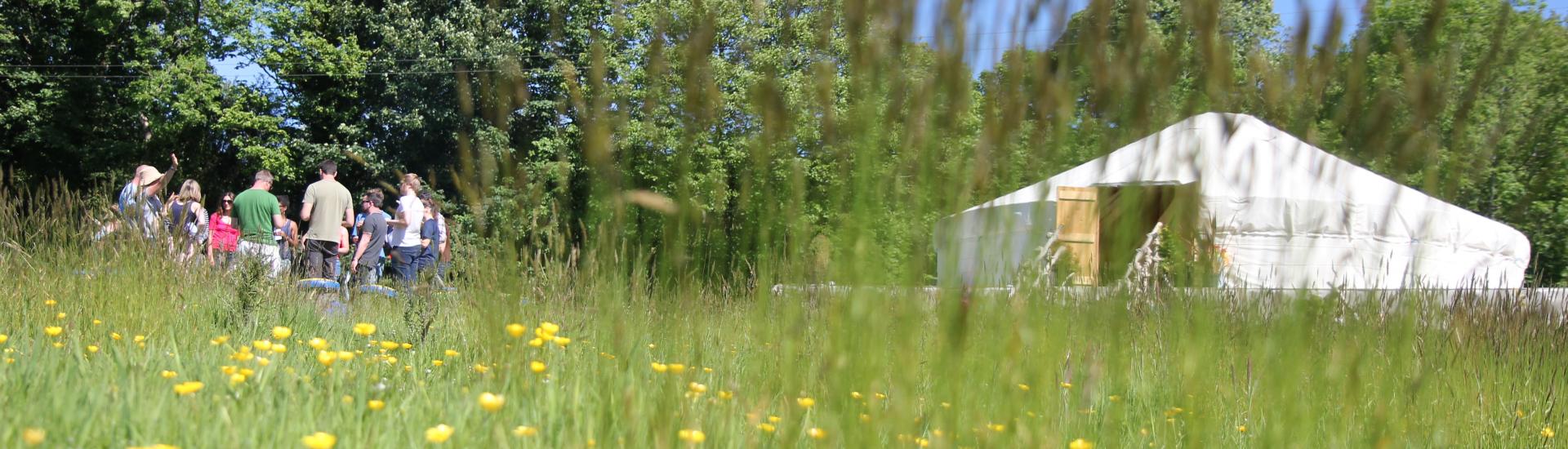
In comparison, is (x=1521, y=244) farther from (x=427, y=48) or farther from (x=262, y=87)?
(x=262, y=87)

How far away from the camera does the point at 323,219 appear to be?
23.8 ft

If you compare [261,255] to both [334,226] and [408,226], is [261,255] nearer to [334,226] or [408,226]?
[408,226]

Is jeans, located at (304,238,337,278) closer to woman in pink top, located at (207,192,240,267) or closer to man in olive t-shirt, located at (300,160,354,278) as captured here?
man in olive t-shirt, located at (300,160,354,278)

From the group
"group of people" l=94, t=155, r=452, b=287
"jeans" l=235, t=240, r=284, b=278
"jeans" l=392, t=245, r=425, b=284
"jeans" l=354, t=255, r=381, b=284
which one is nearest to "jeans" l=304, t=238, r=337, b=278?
"group of people" l=94, t=155, r=452, b=287

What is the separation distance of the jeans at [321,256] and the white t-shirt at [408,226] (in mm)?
482

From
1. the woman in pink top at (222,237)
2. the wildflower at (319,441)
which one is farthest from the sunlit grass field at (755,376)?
the woman in pink top at (222,237)

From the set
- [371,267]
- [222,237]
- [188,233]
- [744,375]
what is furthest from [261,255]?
[371,267]

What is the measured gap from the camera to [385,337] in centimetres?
309

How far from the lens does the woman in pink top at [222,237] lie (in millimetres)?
4184

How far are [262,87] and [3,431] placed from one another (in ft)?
80.9

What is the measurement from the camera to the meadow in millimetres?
1178

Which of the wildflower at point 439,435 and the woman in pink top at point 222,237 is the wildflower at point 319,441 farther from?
the woman in pink top at point 222,237

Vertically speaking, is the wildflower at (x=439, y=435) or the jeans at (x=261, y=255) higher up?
the jeans at (x=261, y=255)

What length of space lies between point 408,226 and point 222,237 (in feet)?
3.95
